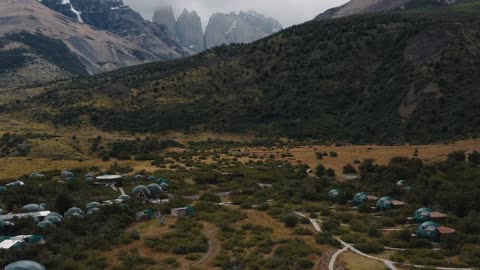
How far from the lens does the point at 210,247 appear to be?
36969 millimetres

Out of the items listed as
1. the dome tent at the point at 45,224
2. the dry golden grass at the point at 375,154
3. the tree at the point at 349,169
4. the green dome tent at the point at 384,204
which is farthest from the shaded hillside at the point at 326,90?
the dome tent at the point at 45,224

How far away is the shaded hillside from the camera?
113438 millimetres

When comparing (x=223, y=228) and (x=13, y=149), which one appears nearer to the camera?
(x=223, y=228)

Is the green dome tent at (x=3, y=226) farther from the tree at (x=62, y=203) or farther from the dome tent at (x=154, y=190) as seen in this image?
the dome tent at (x=154, y=190)

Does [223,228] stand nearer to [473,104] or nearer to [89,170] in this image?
[89,170]

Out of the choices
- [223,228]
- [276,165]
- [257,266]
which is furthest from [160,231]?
[276,165]

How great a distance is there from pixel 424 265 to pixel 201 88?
121 m

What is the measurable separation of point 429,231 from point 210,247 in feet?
51.7

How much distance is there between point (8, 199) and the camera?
54.2 m

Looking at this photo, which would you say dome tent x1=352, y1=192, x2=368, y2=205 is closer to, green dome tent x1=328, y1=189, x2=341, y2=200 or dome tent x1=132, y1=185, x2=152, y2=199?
green dome tent x1=328, y1=189, x2=341, y2=200

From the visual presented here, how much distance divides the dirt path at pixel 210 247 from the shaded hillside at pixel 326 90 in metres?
70.6

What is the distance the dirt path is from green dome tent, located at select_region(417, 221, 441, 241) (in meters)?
14.6

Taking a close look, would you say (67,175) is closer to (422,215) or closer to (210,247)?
(210,247)

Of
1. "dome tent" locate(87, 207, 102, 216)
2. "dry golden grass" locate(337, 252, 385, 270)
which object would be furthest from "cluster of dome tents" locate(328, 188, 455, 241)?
"dome tent" locate(87, 207, 102, 216)
